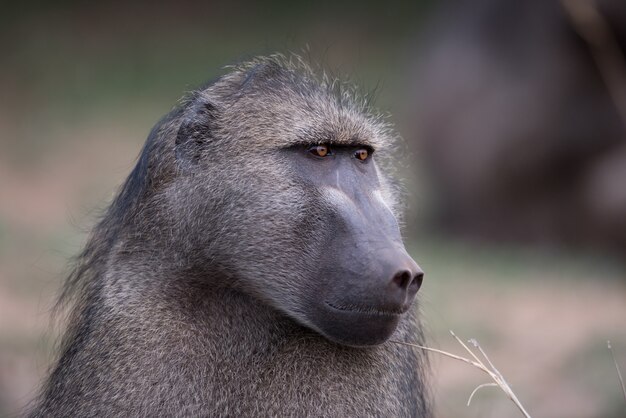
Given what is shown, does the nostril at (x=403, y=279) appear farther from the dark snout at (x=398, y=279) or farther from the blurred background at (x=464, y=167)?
the blurred background at (x=464, y=167)

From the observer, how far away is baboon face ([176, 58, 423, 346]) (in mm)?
2955

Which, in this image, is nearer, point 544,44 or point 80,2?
point 544,44

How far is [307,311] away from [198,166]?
0.58 metres

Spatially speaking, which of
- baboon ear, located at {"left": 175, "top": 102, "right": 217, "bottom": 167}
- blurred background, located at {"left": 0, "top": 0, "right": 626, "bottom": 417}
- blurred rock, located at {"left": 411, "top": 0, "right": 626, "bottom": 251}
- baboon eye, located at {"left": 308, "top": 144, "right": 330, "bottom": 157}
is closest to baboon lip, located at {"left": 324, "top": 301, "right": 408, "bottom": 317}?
baboon eye, located at {"left": 308, "top": 144, "right": 330, "bottom": 157}

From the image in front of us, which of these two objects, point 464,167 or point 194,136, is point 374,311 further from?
point 464,167

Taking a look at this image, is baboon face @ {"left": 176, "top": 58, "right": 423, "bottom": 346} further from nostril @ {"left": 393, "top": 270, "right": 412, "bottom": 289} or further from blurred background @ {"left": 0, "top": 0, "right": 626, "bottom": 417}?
blurred background @ {"left": 0, "top": 0, "right": 626, "bottom": 417}

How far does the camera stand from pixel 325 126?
3336mm

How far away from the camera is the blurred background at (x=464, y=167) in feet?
18.8

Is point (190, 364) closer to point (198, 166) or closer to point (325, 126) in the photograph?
point (198, 166)

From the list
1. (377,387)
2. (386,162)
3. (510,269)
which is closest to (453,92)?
(510,269)

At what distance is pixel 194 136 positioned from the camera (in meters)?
3.37

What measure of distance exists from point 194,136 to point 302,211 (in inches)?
17.9

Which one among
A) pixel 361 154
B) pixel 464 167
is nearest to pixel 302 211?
pixel 361 154

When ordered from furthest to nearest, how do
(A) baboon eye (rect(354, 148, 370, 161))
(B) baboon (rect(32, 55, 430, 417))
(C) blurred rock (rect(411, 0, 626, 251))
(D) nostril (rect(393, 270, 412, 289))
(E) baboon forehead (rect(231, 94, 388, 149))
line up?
1. (C) blurred rock (rect(411, 0, 626, 251))
2. (A) baboon eye (rect(354, 148, 370, 161))
3. (E) baboon forehead (rect(231, 94, 388, 149))
4. (B) baboon (rect(32, 55, 430, 417))
5. (D) nostril (rect(393, 270, 412, 289))
